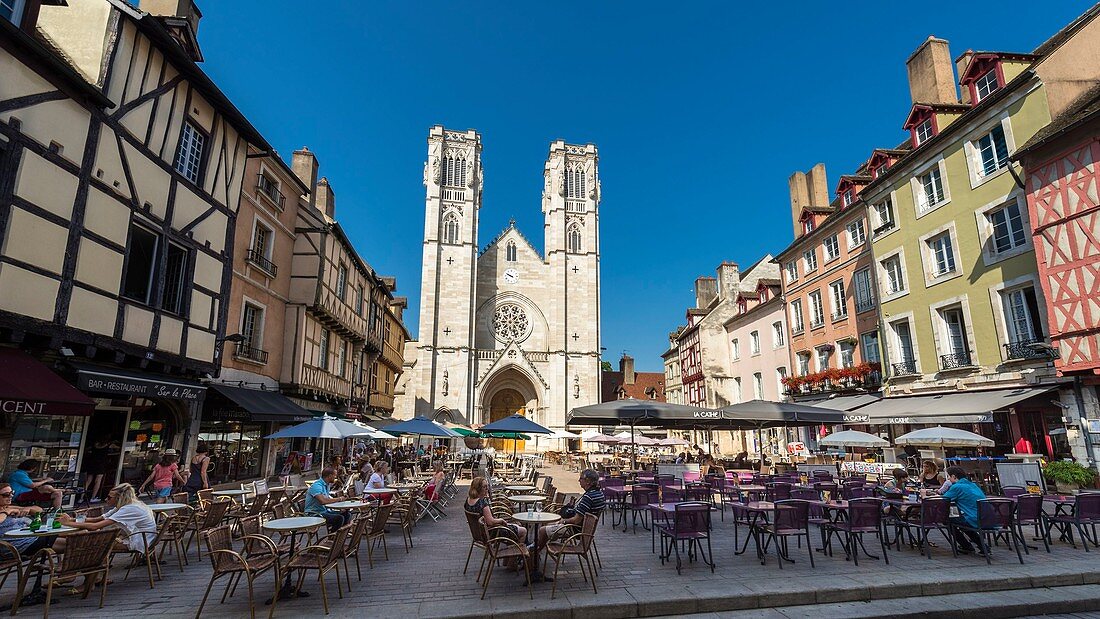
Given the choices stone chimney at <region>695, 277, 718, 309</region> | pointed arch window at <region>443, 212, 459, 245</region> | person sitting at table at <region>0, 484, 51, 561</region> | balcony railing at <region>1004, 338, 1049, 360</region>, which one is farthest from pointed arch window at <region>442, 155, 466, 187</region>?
person sitting at table at <region>0, 484, 51, 561</region>

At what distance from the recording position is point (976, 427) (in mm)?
13953

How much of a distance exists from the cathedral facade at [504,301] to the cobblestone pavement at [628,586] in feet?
93.5

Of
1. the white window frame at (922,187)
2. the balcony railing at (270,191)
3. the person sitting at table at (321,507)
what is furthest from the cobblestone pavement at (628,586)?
the white window frame at (922,187)

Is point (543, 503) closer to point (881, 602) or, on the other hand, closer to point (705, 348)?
point (881, 602)

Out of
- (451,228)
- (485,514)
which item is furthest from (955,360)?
(451,228)

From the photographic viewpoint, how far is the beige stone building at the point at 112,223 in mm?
7168

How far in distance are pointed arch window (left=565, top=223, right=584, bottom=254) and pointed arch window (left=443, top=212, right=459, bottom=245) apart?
27.4ft

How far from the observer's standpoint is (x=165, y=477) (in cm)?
847

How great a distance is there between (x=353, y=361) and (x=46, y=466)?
13.3 m

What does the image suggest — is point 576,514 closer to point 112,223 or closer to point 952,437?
point 112,223

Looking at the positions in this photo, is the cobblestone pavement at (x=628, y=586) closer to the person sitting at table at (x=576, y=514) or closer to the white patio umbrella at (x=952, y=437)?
the person sitting at table at (x=576, y=514)

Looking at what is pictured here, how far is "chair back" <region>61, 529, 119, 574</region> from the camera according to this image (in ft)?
14.9

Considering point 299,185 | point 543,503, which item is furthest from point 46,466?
point 299,185

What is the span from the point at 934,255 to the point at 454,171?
32.1 meters
